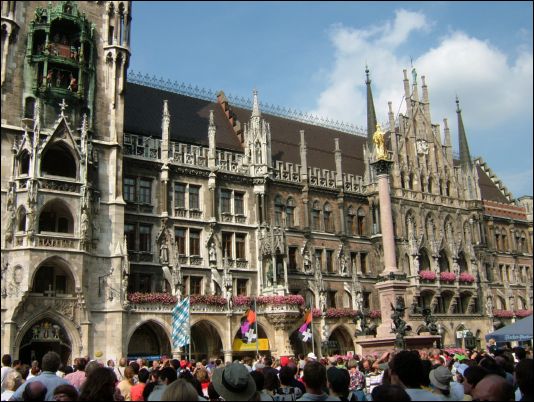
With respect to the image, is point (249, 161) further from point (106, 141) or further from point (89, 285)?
point (89, 285)

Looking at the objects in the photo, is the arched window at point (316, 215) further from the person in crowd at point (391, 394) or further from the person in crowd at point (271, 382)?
the person in crowd at point (391, 394)

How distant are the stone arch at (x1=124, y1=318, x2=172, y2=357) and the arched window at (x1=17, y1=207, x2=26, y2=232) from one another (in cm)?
823

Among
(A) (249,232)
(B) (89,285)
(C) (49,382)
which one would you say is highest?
(A) (249,232)

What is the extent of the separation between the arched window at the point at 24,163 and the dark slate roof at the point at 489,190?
42.2 meters

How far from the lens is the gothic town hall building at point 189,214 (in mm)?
31000

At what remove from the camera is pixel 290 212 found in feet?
140

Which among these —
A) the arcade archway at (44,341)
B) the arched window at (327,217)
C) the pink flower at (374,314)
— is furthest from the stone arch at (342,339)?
the arcade archway at (44,341)

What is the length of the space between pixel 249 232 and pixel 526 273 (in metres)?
31.6

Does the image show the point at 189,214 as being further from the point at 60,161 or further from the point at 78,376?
the point at 78,376

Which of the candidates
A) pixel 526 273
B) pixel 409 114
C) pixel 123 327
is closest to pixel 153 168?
pixel 123 327

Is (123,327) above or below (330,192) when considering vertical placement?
below

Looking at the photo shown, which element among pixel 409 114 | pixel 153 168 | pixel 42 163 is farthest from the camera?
pixel 409 114

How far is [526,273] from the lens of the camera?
58062mm

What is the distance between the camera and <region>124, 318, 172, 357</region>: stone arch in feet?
113
